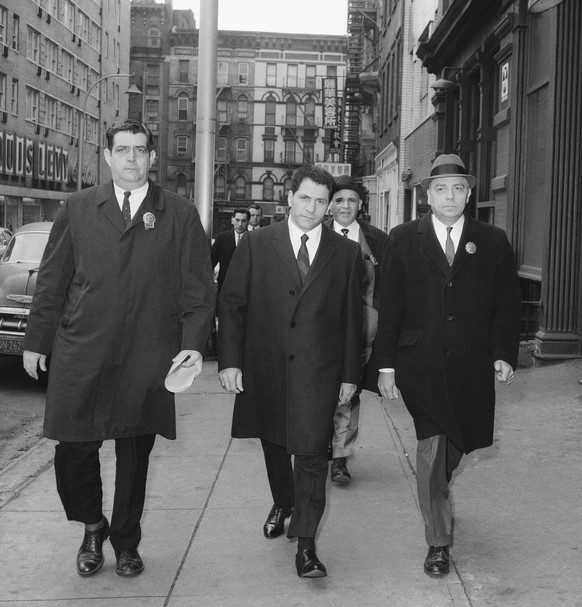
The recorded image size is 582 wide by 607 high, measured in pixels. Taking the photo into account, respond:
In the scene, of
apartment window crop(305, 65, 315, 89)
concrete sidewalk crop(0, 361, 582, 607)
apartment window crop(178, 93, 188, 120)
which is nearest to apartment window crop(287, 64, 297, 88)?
apartment window crop(305, 65, 315, 89)

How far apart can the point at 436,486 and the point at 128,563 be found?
4.83ft

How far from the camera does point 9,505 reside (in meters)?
5.79

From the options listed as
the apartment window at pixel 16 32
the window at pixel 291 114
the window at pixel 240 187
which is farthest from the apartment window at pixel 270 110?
the apartment window at pixel 16 32

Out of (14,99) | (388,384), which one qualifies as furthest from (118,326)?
(14,99)

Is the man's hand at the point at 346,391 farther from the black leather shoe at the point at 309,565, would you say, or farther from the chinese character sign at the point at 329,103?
the chinese character sign at the point at 329,103

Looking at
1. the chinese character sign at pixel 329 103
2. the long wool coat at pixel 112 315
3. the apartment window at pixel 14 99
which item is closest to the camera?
the long wool coat at pixel 112 315

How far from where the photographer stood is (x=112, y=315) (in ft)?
14.6

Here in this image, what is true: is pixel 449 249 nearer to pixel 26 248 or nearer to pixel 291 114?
pixel 26 248

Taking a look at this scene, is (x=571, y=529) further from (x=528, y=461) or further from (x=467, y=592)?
(x=528, y=461)

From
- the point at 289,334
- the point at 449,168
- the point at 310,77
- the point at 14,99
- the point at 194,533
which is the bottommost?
the point at 194,533

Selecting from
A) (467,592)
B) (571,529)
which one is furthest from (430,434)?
(571,529)

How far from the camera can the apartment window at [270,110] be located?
92.9 meters

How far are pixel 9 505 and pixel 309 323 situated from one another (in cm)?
229

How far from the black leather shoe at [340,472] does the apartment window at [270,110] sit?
88272 mm
